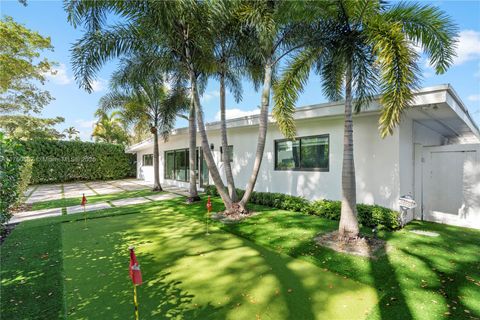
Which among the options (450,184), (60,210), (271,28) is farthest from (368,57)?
(60,210)

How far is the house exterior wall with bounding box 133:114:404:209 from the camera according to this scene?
22.4ft

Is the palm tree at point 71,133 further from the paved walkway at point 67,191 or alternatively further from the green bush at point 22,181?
the green bush at point 22,181

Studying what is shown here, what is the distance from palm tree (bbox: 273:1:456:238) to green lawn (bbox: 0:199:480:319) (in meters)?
1.39

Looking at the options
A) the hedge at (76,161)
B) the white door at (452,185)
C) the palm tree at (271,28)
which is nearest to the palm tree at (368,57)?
the palm tree at (271,28)

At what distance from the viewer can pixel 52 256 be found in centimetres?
493

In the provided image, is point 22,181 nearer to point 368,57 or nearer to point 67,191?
point 67,191

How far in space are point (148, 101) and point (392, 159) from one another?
12.1 metres

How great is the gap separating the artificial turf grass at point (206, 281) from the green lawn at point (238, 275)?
0.05ft

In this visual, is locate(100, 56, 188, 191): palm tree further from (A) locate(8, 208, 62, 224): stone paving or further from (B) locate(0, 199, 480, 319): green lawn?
(B) locate(0, 199, 480, 319): green lawn

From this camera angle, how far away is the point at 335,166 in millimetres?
7922

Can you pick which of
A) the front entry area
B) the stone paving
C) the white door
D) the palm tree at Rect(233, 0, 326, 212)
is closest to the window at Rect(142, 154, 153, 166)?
the stone paving

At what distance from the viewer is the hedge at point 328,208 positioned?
20.7ft

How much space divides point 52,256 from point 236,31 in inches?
290

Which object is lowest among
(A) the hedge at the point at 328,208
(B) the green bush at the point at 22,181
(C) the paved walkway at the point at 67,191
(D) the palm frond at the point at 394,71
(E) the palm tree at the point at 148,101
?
(C) the paved walkway at the point at 67,191
